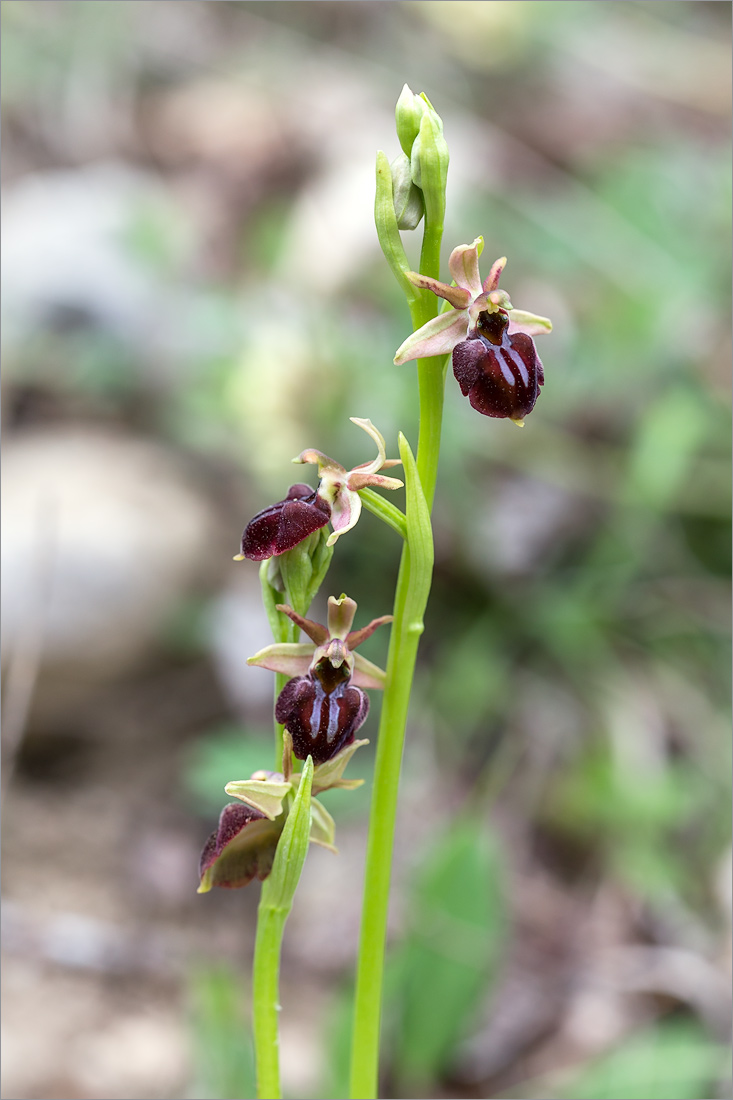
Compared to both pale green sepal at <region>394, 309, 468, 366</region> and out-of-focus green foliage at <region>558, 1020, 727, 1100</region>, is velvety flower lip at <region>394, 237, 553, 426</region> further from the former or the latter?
out-of-focus green foliage at <region>558, 1020, 727, 1100</region>

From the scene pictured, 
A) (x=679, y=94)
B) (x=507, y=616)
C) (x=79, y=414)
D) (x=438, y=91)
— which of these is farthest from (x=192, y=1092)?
(x=679, y=94)

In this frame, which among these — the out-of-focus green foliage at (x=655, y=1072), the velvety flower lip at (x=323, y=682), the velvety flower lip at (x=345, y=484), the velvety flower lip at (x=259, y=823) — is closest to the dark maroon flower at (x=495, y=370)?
the velvety flower lip at (x=345, y=484)

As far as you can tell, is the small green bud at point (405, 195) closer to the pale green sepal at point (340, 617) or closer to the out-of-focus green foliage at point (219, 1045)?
the pale green sepal at point (340, 617)

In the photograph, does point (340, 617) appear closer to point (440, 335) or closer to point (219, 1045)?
point (440, 335)

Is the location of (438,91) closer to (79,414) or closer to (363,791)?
(79,414)

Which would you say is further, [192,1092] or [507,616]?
[507,616]
